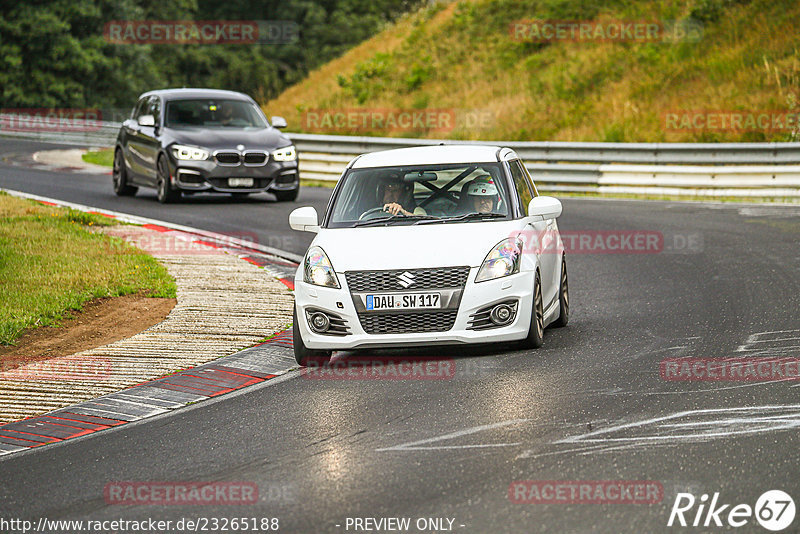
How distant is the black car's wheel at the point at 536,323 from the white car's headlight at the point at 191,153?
11951mm

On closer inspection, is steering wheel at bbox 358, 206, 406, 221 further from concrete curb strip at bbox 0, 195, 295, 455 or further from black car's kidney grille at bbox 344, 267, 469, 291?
concrete curb strip at bbox 0, 195, 295, 455

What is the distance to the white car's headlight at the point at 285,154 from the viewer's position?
2086cm

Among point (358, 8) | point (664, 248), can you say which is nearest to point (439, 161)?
point (664, 248)

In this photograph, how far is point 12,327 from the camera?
10.7m

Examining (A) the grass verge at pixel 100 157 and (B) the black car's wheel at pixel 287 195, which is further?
(A) the grass verge at pixel 100 157

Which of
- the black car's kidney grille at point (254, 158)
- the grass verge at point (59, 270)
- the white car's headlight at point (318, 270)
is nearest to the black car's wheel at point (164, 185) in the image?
the black car's kidney grille at point (254, 158)

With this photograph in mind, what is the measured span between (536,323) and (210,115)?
1363cm

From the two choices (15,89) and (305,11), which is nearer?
(15,89)

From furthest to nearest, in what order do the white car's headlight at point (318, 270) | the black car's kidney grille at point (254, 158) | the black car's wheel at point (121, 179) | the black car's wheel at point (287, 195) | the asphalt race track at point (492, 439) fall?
1. the black car's wheel at point (121, 179)
2. the black car's wheel at point (287, 195)
3. the black car's kidney grille at point (254, 158)
4. the white car's headlight at point (318, 270)
5. the asphalt race track at point (492, 439)

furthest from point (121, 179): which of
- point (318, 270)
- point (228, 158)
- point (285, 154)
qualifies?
point (318, 270)

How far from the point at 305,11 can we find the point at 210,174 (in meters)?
61.4

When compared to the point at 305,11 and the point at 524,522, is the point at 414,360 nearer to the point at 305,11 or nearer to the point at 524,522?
the point at 524,522

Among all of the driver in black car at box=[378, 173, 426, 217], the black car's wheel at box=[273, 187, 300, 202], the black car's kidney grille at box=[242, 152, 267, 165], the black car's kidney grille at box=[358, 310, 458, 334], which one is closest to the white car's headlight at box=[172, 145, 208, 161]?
the black car's kidney grille at box=[242, 152, 267, 165]

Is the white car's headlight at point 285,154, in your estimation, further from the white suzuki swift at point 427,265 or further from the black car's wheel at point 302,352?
the black car's wheel at point 302,352
